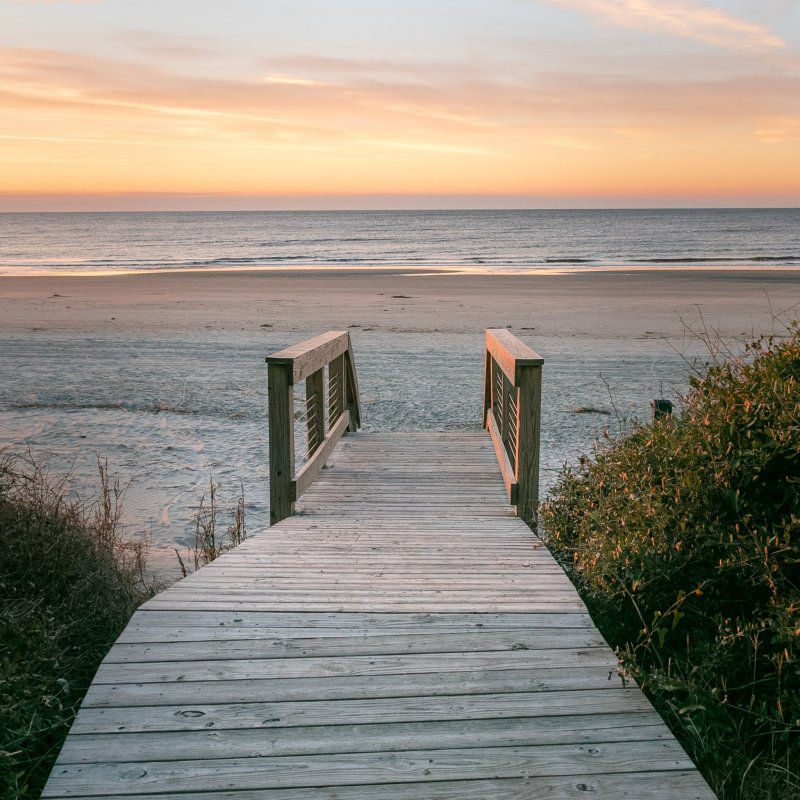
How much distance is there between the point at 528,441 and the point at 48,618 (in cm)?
290

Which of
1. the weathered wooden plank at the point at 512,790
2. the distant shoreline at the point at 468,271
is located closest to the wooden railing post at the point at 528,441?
the weathered wooden plank at the point at 512,790

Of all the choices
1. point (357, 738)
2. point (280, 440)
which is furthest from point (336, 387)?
point (357, 738)

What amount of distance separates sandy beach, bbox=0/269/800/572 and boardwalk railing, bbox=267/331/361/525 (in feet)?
2.69

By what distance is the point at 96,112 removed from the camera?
3322cm

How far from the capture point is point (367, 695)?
231 cm

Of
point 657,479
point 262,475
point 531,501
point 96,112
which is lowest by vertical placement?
point 262,475

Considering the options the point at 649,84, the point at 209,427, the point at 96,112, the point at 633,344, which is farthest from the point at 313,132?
the point at 209,427

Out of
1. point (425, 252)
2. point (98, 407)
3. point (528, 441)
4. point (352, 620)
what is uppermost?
point (425, 252)

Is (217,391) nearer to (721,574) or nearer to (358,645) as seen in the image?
(358,645)

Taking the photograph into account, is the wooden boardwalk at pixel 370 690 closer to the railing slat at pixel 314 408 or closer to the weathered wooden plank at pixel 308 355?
the weathered wooden plank at pixel 308 355

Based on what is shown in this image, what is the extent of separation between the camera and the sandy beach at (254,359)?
7.38 metres

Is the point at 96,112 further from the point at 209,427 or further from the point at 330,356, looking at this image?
the point at 330,356

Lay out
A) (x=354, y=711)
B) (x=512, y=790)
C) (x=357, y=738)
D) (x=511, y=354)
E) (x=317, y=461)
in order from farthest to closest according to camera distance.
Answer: (x=317, y=461)
(x=511, y=354)
(x=354, y=711)
(x=357, y=738)
(x=512, y=790)

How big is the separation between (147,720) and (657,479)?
2.10 meters
